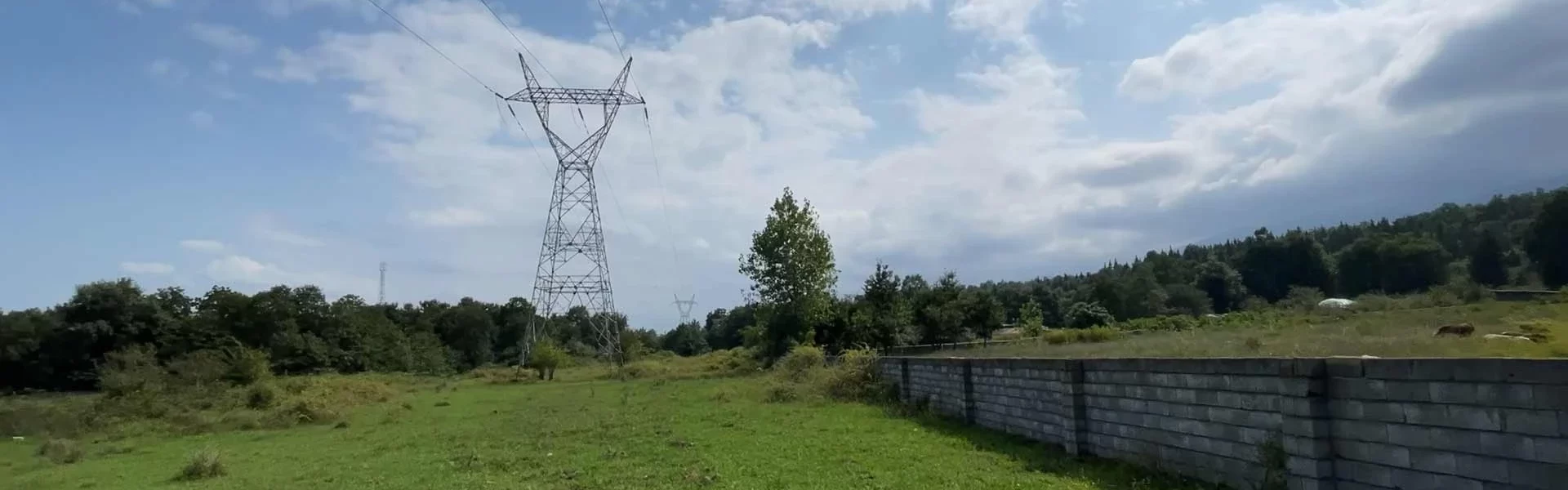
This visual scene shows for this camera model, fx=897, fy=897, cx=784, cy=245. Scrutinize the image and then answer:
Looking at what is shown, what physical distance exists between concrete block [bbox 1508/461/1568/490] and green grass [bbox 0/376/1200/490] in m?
3.54

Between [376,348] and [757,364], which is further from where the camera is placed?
[376,348]

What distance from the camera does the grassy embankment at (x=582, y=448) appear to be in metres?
10.0

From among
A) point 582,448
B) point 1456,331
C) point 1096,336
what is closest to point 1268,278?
point 1096,336

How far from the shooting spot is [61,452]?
746 inches

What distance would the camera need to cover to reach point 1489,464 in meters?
5.20

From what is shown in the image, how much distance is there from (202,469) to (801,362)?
19.0 meters

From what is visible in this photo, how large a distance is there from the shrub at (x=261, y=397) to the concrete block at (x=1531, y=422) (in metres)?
30.4

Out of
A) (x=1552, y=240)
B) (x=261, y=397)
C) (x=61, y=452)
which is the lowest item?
(x=61, y=452)

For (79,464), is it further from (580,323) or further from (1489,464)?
(580,323)

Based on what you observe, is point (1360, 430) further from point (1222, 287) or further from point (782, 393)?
point (1222, 287)

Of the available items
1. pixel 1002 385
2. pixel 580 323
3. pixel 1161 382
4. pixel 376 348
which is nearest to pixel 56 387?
pixel 376 348

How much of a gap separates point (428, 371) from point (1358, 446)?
6070cm

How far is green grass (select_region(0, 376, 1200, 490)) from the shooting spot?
9797mm

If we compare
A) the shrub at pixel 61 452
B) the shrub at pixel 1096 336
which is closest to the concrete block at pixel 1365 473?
the shrub at pixel 1096 336
